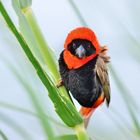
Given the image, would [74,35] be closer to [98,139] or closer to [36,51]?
[36,51]

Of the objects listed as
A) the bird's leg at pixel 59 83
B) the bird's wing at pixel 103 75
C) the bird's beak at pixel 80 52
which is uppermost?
the bird's beak at pixel 80 52

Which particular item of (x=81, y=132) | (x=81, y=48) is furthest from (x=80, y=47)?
(x=81, y=132)

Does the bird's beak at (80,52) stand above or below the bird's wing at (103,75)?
above

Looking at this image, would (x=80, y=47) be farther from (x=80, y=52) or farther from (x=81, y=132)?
(x=81, y=132)

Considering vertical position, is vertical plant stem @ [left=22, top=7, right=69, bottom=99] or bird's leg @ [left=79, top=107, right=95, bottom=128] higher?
vertical plant stem @ [left=22, top=7, right=69, bottom=99]

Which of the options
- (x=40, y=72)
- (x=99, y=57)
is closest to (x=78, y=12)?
(x=99, y=57)

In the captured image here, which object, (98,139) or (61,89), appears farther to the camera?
(98,139)
